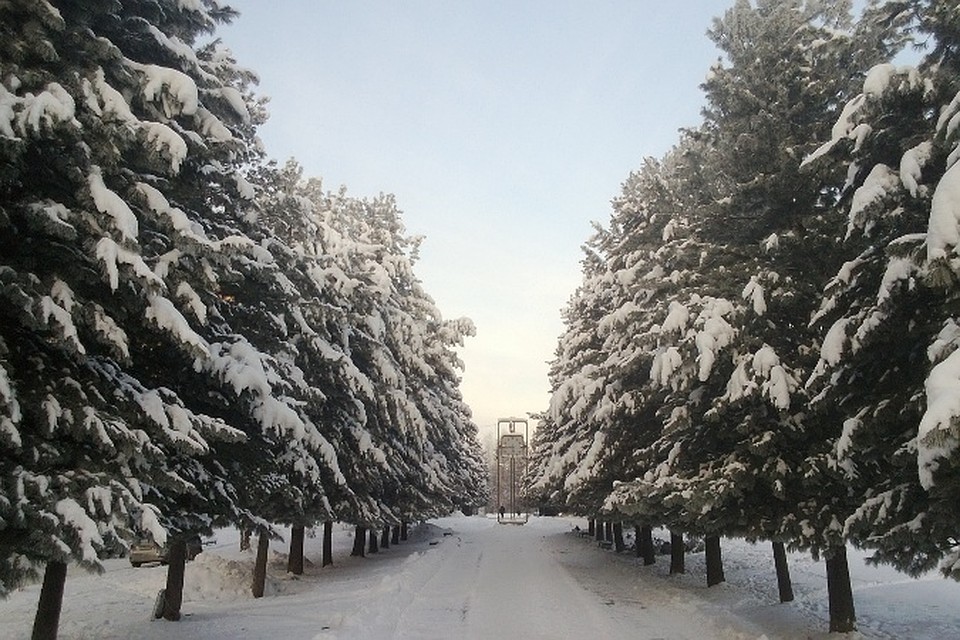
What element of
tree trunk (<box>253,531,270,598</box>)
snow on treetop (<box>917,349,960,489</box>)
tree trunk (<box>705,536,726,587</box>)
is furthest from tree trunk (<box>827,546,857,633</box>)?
tree trunk (<box>253,531,270,598</box>)

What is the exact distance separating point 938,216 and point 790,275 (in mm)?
6350

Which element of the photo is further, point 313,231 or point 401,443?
point 401,443

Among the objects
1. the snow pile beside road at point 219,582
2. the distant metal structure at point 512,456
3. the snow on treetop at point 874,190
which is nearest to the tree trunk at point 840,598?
the snow on treetop at point 874,190

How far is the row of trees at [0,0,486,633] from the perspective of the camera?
6.39m

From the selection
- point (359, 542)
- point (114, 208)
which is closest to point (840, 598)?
point (114, 208)

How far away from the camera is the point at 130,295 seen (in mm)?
7480

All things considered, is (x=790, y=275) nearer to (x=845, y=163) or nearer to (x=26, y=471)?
(x=845, y=163)

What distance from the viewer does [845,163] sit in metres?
9.62

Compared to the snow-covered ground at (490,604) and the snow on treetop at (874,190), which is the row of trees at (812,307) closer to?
the snow on treetop at (874,190)

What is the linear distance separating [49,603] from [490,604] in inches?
360

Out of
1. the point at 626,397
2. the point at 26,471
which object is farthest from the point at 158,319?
the point at 626,397

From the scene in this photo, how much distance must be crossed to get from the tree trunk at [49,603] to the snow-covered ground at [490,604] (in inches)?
46.8

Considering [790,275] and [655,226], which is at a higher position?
[655,226]

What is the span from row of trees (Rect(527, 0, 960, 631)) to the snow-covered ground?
168 centimetres
